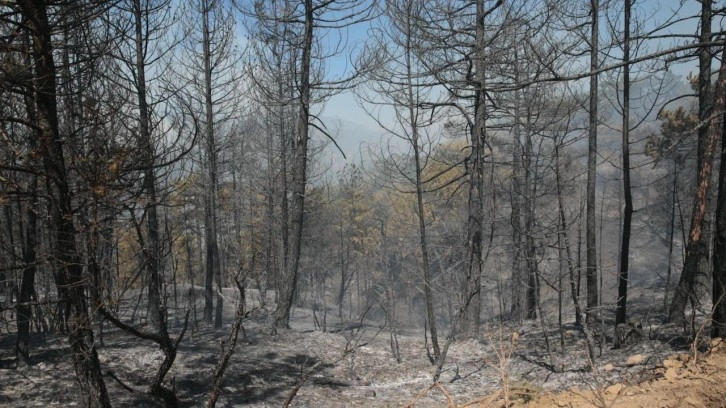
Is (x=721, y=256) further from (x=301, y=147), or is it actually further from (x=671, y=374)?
(x=301, y=147)

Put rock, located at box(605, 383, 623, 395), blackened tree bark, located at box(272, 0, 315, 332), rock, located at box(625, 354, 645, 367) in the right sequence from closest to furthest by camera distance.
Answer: rock, located at box(605, 383, 623, 395) → rock, located at box(625, 354, 645, 367) → blackened tree bark, located at box(272, 0, 315, 332)

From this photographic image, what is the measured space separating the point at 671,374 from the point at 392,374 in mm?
5532

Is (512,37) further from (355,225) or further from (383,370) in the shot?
(355,225)

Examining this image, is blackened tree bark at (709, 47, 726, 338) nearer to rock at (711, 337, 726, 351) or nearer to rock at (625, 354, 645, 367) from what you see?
rock at (711, 337, 726, 351)

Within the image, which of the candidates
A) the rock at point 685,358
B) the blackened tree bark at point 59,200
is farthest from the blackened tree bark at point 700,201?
the blackened tree bark at point 59,200

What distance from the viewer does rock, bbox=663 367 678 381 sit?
4.94 m

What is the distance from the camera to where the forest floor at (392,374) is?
4.90 meters

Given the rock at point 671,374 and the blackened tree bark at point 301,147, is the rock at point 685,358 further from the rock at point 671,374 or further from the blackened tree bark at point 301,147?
the blackened tree bark at point 301,147

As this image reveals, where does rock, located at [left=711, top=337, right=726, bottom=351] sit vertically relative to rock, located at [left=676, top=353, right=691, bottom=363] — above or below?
above

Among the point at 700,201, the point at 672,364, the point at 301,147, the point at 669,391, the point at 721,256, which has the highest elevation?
the point at 301,147

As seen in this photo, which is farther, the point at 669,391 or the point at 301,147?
the point at 301,147

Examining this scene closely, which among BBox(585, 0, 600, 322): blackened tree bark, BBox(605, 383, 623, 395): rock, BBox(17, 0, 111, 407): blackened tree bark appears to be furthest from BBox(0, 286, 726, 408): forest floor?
BBox(585, 0, 600, 322): blackened tree bark

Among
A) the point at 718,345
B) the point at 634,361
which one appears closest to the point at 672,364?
the point at 718,345

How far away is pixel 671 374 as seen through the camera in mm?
5074
